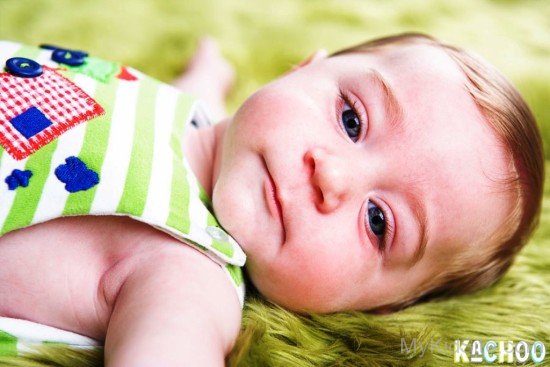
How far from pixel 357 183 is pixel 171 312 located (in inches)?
13.1

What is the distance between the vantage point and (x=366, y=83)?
3.26 ft

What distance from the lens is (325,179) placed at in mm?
870

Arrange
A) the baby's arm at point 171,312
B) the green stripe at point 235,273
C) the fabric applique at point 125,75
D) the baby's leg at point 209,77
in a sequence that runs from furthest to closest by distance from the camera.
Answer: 1. the baby's leg at point 209,77
2. the fabric applique at point 125,75
3. the green stripe at point 235,273
4. the baby's arm at point 171,312

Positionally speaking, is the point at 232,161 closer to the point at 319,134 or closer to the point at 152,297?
the point at 319,134

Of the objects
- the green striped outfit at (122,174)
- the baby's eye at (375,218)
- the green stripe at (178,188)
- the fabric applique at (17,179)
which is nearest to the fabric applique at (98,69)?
the green striped outfit at (122,174)

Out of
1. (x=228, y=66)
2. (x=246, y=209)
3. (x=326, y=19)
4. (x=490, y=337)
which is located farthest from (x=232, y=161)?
(x=326, y=19)

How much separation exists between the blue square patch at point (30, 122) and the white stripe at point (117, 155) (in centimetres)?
9

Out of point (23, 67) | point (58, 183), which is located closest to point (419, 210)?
point (58, 183)

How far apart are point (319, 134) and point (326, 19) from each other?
969 millimetres

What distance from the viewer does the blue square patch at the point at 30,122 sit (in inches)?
33.0

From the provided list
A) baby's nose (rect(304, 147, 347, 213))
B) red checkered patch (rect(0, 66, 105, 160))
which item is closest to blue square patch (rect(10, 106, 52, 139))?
red checkered patch (rect(0, 66, 105, 160))

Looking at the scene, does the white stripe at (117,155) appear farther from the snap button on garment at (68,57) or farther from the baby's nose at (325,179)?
the baby's nose at (325,179)

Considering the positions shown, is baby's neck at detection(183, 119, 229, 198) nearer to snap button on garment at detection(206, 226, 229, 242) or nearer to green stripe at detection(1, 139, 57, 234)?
snap button on garment at detection(206, 226, 229, 242)

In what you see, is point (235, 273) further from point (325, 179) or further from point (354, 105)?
point (354, 105)
